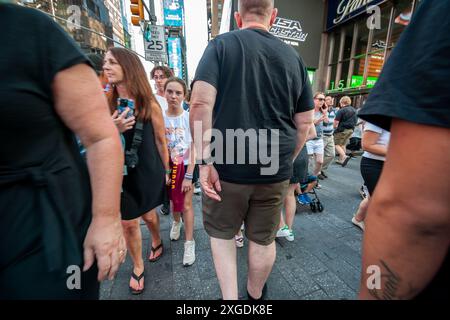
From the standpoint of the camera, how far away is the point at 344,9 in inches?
495

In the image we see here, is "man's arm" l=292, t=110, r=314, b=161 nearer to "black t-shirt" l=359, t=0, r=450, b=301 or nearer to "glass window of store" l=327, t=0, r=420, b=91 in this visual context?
"black t-shirt" l=359, t=0, r=450, b=301

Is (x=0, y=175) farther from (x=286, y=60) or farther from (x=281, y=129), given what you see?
(x=286, y=60)

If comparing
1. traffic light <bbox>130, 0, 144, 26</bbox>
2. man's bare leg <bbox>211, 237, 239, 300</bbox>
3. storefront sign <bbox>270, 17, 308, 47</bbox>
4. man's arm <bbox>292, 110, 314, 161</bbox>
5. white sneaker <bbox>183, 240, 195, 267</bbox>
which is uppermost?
storefront sign <bbox>270, 17, 308, 47</bbox>

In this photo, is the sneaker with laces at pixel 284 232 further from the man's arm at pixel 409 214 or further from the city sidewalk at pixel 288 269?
the man's arm at pixel 409 214

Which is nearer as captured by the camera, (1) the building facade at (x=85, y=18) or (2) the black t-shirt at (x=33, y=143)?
(2) the black t-shirt at (x=33, y=143)

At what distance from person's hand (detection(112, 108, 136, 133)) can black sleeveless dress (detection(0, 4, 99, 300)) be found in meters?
0.86

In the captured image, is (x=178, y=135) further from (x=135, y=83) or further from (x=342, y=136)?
(x=342, y=136)

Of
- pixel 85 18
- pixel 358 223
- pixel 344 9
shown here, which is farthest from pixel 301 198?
pixel 85 18

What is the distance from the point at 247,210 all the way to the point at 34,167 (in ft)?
4.12

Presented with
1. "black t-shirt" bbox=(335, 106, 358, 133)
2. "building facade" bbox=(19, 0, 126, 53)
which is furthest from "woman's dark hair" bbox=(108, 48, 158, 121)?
"building facade" bbox=(19, 0, 126, 53)

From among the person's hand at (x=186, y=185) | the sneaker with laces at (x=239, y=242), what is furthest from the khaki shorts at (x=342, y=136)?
the person's hand at (x=186, y=185)

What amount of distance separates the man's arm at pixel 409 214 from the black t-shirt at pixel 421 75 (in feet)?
0.13

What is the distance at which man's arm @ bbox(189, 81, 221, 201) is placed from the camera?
1317 millimetres

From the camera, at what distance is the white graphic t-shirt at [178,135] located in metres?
2.54
